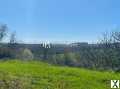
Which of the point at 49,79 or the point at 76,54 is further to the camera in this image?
the point at 76,54

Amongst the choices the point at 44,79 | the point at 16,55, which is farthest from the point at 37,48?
the point at 44,79

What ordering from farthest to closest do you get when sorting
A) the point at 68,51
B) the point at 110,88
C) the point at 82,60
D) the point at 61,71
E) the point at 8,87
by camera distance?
the point at 82,60 < the point at 68,51 < the point at 61,71 < the point at 110,88 < the point at 8,87

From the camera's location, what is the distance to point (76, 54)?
38.4 metres

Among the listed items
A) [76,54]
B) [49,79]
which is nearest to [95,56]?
[76,54]

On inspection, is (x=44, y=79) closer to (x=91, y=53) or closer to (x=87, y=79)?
(x=87, y=79)

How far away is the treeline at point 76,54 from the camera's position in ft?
109

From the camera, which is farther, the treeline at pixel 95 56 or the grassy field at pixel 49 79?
the treeline at pixel 95 56

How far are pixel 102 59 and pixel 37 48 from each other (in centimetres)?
1049

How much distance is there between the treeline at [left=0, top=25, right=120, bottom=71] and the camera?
3309cm

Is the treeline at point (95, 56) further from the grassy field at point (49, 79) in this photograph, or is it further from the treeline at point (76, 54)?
the grassy field at point (49, 79)

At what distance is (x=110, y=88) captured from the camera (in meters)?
13.1

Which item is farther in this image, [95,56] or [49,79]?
[95,56]

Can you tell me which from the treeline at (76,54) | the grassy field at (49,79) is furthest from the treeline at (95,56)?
the grassy field at (49,79)

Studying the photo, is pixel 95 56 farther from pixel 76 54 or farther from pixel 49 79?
pixel 49 79
